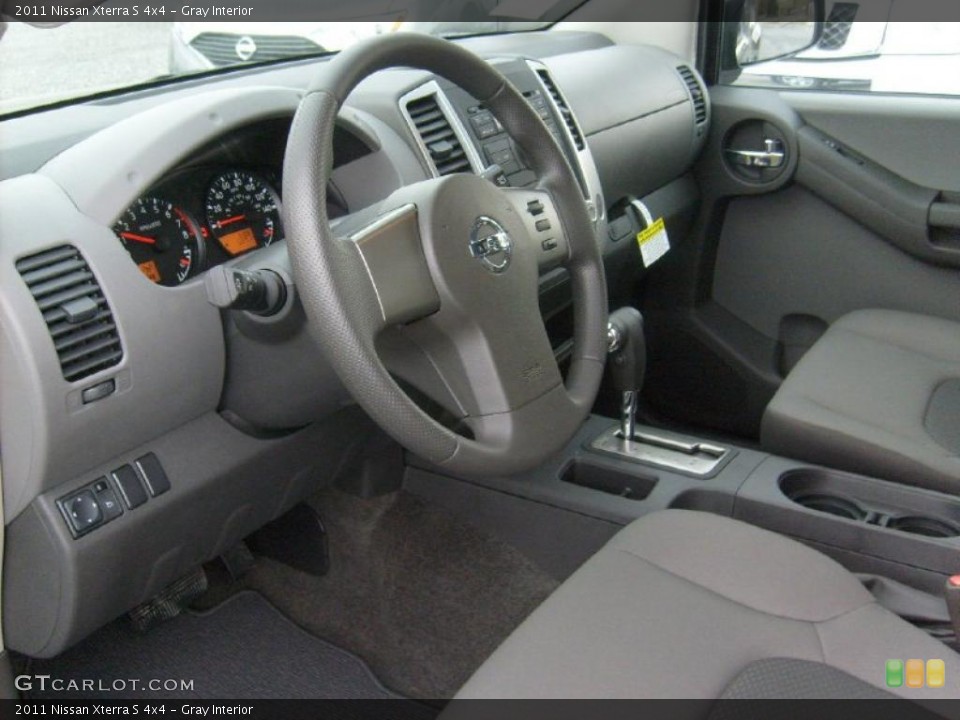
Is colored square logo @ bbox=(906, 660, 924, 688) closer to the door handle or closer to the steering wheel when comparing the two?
the steering wheel

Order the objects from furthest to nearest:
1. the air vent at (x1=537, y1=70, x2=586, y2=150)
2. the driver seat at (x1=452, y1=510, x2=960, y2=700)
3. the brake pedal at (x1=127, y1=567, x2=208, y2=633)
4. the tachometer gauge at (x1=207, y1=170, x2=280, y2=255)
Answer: the air vent at (x1=537, y1=70, x2=586, y2=150)
the brake pedal at (x1=127, y1=567, x2=208, y2=633)
the tachometer gauge at (x1=207, y1=170, x2=280, y2=255)
the driver seat at (x1=452, y1=510, x2=960, y2=700)

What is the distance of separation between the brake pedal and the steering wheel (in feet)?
2.39

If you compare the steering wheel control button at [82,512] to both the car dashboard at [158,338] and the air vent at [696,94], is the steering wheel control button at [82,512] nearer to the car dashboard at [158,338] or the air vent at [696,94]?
the car dashboard at [158,338]

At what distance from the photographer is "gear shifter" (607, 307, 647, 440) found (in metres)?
1.60

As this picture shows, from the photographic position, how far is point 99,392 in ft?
3.53

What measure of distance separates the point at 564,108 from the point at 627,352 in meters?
0.59

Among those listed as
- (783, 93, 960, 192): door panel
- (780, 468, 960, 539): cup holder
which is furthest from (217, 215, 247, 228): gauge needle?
(783, 93, 960, 192): door panel

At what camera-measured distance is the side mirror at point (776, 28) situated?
7.88 ft

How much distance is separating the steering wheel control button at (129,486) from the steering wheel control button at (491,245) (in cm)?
48

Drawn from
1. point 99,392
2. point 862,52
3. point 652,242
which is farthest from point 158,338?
point 862,52

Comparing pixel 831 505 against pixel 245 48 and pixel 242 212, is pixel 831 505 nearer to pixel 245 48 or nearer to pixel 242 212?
pixel 242 212

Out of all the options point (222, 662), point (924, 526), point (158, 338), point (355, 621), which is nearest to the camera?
point (158, 338)

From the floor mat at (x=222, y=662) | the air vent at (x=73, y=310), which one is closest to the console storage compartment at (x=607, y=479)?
the floor mat at (x=222, y=662)

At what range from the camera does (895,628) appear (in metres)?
1.09
